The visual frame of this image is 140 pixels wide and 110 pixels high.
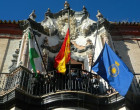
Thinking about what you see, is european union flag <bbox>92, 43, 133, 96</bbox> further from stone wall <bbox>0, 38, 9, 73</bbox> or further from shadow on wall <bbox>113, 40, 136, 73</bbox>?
stone wall <bbox>0, 38, 9, 73</bbox>

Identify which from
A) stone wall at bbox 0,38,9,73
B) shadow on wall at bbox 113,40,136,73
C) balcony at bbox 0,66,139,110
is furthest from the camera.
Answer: shadow on wall at bbox 113,40,136,73

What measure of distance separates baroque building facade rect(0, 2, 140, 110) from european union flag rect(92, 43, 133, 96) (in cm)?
45

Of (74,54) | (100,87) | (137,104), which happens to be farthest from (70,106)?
(74,54)

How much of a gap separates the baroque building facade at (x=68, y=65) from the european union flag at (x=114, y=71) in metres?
0.45

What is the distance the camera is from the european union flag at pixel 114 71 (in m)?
8.82

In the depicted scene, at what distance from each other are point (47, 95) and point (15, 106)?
4.00 ft

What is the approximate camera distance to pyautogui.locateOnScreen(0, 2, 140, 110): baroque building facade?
348 inches

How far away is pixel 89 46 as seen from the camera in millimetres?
13281

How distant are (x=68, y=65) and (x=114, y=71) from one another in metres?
3.34

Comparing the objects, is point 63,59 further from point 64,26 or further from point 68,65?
point 64,26

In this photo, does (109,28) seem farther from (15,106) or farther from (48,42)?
(15,106)

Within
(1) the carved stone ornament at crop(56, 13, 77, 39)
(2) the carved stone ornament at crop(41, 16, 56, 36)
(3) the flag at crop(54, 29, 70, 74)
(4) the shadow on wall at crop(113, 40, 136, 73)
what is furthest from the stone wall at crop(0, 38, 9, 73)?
(4) the shadow on wall at crop(113, 40, 136, 73)

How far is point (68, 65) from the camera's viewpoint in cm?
1227

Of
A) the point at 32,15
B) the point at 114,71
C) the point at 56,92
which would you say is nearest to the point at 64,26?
the point at 32,15
